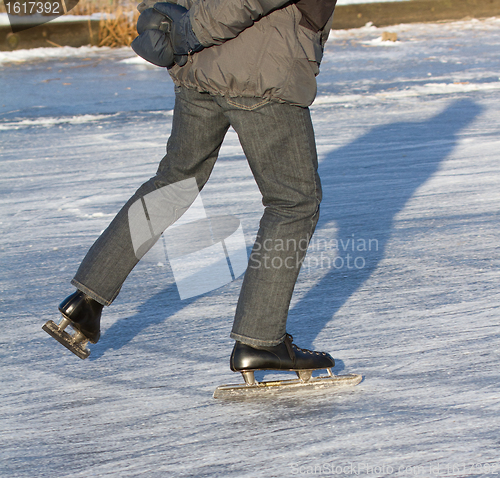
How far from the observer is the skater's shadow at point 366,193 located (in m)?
3.05

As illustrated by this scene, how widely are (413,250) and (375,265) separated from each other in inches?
12.0

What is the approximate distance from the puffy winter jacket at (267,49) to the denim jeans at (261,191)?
56 mm

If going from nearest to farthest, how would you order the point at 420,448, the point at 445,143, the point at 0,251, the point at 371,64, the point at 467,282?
the point at 420,448
the point at 467,282
the point at 0,251
the point at 445,143
the point at 371,64

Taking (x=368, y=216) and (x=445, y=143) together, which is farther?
(x=445, y=143)

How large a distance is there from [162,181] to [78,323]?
1.79ft

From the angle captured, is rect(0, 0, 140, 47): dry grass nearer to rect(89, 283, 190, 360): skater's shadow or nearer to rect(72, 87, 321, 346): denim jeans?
rect(89, 283, 190, 360): skater's shadow

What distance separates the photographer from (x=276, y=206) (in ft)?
7.02

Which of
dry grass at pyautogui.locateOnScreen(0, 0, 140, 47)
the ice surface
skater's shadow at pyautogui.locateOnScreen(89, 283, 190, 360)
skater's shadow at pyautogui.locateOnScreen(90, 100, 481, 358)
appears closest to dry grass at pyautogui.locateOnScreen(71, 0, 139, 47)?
dry grass at pyautogui.locateOnScreen(0, 0, 140, 47)

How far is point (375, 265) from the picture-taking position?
3416mm

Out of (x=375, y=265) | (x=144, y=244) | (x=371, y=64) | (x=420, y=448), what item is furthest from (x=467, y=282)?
(x=371, y=64)

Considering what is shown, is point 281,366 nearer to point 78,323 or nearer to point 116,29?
point 78,323

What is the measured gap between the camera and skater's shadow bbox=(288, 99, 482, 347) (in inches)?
Result: 120

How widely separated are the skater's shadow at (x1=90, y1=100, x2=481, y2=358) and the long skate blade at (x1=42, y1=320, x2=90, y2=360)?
288 mm

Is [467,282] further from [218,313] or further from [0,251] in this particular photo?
[0,251]
